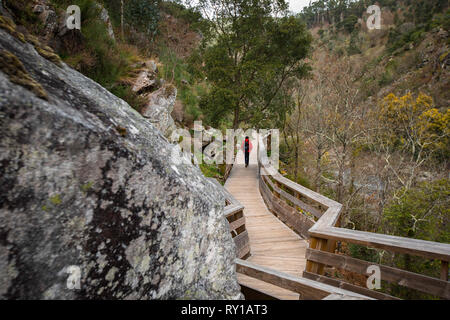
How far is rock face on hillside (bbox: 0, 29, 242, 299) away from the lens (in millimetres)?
1136

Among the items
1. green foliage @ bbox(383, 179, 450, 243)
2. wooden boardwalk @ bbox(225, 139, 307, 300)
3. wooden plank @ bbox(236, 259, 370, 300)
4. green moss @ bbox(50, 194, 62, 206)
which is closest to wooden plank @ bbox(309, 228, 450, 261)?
wooden plank @ bbox(236, 259, 370, 300)

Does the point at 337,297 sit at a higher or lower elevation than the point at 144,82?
lower

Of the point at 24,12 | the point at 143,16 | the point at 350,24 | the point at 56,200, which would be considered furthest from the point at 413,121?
the point at 350,24

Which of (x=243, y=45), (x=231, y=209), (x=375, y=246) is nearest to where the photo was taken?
(x=375, y=246)

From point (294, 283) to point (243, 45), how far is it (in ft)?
36.9

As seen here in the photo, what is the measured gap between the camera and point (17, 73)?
131 cm

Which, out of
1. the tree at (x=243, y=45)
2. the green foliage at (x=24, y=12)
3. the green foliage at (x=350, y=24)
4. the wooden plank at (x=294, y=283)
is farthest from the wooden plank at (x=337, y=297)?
the green foliage at (x=350, y=24)

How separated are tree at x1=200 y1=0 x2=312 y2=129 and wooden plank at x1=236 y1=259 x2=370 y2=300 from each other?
9123 millimetres

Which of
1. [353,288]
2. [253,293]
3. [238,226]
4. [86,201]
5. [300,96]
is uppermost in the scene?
[300,96]

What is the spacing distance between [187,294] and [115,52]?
659 cm

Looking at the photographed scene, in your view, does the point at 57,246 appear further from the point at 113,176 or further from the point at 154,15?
the point at 154,15

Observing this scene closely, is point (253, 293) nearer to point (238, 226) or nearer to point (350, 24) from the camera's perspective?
point (238, 226)

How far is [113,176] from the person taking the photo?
1452 millimetres

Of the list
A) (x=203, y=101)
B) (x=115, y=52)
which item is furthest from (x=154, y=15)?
(x=115, y=52)
